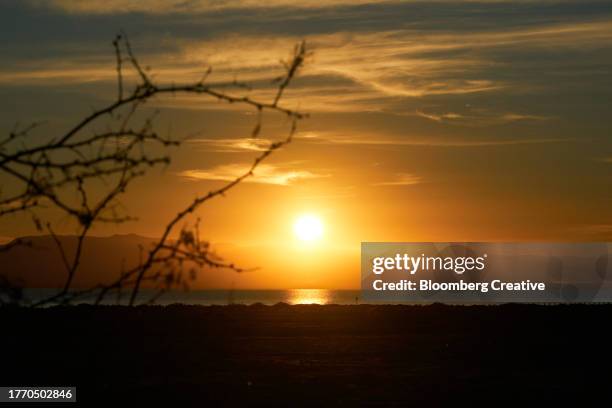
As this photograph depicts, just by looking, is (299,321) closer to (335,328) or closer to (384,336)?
(335,328)

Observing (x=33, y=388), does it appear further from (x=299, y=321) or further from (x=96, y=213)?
(x=299, y=321)

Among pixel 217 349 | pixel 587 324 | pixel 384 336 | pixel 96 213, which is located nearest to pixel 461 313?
pixel 587 324

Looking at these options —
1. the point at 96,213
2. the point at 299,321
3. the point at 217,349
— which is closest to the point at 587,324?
the point at 299,321

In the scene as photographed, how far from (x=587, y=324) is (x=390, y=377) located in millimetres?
17033

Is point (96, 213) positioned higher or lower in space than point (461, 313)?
lower

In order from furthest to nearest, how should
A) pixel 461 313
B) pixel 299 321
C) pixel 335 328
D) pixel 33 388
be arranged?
pixel 461 313, pixel 299 321, pixel 335 328, pixel 33 388

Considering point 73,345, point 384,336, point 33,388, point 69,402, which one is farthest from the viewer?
point 384,336

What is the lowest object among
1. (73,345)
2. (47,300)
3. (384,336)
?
(47,300)

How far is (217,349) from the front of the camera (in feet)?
88.7

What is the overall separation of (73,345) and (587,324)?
19843mm

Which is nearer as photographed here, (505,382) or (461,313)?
(505,382)

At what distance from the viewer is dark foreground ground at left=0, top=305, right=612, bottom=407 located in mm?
18953

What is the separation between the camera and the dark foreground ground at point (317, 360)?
1895cm

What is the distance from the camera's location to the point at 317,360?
24.7 metres
